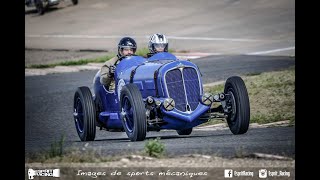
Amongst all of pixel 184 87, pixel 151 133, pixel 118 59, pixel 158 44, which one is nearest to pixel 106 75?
pixel 118 59

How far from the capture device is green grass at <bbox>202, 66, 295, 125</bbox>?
22.3m

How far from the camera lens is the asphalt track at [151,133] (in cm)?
1952

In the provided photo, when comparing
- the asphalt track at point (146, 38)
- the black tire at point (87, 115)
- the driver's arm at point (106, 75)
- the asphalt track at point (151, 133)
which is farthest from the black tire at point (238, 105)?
the black tire at point (87, 115)

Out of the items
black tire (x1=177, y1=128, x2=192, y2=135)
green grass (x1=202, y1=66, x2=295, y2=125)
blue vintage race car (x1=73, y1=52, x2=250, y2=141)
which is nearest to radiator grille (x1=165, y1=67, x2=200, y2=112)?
blue vintage race car (x1=73, y1=52, x2=250, y2=141)

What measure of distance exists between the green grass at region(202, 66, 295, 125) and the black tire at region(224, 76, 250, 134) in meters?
1.51

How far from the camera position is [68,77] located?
94.7 ft

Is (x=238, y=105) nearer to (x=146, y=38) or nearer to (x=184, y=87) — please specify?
(x=184, y=87)

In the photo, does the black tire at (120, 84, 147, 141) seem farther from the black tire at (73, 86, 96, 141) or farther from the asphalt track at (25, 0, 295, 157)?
the black tire at (73, 86, 96, 141)

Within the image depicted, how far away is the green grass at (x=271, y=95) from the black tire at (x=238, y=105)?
1508 mm

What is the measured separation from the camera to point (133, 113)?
19.6 metres

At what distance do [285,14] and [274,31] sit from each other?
315 cm

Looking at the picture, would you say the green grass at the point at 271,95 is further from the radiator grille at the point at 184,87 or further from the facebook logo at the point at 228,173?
the facebook logo at the point at 228,173
